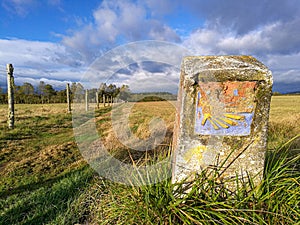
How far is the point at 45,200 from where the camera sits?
127 inches

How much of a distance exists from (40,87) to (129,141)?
46.2 metres

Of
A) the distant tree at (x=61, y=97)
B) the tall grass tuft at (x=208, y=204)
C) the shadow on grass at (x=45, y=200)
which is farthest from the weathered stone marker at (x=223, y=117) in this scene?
the distant tree at (x=61, y=97)

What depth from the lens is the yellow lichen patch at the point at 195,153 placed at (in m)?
2.53

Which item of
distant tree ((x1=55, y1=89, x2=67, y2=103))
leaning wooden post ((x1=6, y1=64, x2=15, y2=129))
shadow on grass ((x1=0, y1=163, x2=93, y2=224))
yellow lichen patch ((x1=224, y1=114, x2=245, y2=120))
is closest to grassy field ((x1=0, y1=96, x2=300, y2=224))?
shadow on grass ((x1=0, y1=163, x2=93, y2=224))

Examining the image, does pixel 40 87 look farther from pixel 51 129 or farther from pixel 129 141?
pixel 129 141

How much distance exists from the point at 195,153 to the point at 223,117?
0.58 m

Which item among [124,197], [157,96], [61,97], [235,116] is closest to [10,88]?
[157,96]

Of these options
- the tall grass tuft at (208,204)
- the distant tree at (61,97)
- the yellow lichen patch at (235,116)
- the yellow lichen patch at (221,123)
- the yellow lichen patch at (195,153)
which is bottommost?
the distant tree at (61,97)

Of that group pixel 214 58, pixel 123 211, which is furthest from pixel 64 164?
pixel 214 58

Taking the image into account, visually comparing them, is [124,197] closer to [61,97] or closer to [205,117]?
[205,117]

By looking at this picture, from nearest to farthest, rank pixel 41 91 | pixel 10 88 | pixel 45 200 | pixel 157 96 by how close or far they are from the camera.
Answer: pixel 45 200 → pixel 157 96 → pixel 10 88 → pixel 41 91

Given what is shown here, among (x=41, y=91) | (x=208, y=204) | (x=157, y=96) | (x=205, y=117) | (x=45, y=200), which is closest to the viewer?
(x=208, y=204)

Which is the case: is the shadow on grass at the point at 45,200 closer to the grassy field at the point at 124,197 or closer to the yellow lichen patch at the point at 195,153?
the grassy field at the point at 124,197

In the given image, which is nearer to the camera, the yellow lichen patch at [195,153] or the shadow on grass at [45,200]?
the yellow lichen patch at [195,153]
